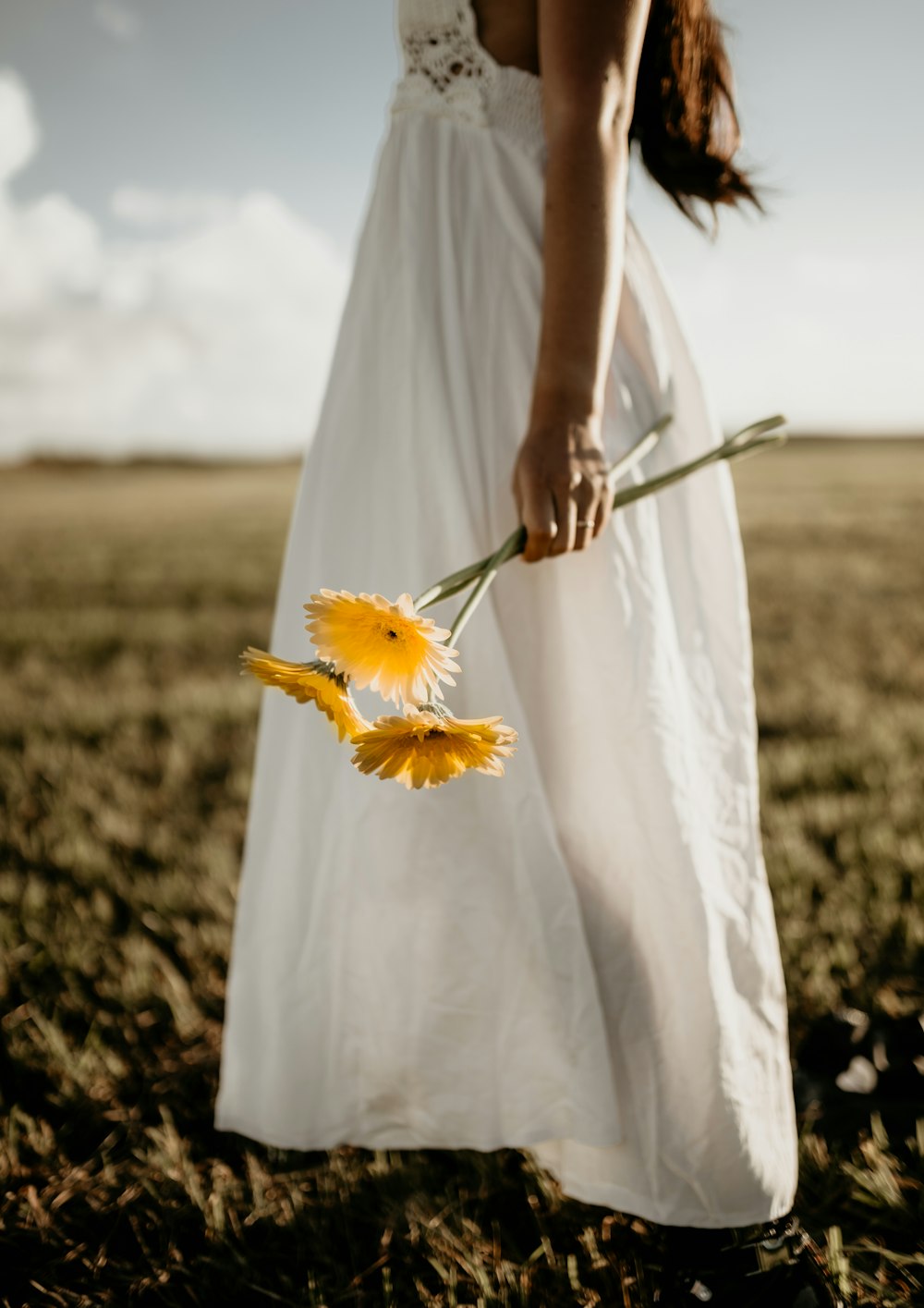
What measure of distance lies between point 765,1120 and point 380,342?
117 cm

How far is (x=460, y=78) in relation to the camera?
120 cm

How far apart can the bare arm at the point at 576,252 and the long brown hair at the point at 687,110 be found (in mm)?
209

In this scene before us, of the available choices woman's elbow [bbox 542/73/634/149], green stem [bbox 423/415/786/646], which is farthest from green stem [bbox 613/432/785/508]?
woman's elbow [bbox 542/73/634/149]

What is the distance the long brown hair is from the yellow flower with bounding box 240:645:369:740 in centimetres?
102

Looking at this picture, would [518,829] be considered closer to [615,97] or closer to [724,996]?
[724,996]

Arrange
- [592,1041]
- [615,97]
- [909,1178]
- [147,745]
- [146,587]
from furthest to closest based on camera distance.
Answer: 1. [146,587]
2. [147,745]
3. [909,1178]
4. [592,1041]
5. [615,97]

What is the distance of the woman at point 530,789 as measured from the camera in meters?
1.19

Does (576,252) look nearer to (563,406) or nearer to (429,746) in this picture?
(563,406)

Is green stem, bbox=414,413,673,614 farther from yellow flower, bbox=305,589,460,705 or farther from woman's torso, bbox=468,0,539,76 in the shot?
woman's torso, bbox=468,0,539,76

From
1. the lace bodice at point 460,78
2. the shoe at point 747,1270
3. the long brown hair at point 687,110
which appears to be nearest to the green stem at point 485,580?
the lace bodice at point 460,78

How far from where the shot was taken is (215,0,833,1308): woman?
3.92 feet

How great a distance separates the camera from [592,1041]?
1.18 metres

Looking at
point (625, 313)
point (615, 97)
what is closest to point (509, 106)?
point (615, 97)

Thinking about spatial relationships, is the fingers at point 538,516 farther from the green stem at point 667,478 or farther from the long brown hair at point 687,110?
the long brown hair at point 687,110
